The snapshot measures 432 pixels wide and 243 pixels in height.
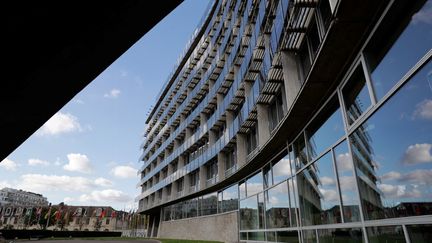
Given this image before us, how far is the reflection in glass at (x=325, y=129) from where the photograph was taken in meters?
8.78

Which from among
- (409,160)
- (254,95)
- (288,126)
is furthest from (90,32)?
(254,95)

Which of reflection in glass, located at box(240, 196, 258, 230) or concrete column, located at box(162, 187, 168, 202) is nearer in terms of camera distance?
reflection in glass, located at box(240, 196, 258, 230)

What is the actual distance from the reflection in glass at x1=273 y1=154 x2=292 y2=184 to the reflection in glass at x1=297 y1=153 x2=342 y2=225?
128 centimetres

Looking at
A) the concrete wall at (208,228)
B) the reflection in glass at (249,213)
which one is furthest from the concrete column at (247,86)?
the concrete wall at (208,228)

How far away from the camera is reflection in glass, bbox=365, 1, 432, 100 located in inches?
192

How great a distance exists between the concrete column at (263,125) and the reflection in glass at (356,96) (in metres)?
8.11

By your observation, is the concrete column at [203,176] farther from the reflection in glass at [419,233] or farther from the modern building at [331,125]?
the reflection in glass at [419,233]

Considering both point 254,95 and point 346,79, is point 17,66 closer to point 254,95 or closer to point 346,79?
point 346,79

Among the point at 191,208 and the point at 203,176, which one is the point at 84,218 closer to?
the point at 191,208

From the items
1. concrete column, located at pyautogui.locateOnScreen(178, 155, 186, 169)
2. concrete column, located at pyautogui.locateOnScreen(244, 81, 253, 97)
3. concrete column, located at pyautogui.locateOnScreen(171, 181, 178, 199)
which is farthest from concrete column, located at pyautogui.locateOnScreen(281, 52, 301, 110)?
concrete column, located at pyautogui.locateOnScreen(171, 181, 178, 199)

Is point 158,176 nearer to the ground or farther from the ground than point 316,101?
farther from the ground

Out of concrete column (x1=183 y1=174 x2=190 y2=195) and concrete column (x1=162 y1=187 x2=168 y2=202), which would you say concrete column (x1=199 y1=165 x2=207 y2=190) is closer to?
concrete column (x1=183 y1=174 x2=190 y2=195)

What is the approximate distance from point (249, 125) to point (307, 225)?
→ 9.42 m

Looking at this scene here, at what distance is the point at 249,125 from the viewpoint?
19625mm
